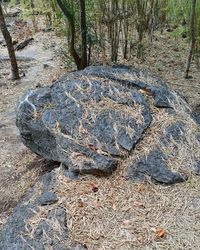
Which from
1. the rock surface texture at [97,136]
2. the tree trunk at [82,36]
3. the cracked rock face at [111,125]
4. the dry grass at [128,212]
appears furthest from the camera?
the tree trunk at [82,36]

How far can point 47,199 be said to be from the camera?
3.13m

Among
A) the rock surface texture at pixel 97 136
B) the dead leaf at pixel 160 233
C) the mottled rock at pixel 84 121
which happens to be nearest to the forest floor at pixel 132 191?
the dead leaf at pixel 160 233

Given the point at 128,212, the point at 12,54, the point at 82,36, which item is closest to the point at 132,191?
the point at 128,212

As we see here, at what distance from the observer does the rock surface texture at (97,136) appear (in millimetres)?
2986

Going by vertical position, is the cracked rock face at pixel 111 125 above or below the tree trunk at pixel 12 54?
above

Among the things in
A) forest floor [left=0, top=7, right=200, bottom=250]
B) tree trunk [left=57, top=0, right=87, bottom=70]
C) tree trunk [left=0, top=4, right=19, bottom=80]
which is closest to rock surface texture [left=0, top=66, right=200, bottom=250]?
forest floor [left=0, top=7, right=200, bottom=250]

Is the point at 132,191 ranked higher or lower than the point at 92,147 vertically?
lower

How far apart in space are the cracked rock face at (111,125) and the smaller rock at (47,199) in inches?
10.4

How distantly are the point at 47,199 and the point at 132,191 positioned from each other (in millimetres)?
695

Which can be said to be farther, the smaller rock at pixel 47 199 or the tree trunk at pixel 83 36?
the tree trunk at pixel 83 36

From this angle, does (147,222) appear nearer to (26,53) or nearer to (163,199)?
(163,199)

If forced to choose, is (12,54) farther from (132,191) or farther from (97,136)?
(132,191)

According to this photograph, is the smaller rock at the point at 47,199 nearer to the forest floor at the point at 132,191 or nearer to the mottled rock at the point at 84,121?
the forest floor at the point at 132,191

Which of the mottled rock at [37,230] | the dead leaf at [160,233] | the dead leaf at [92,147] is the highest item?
the dead leaf at [92,147]
